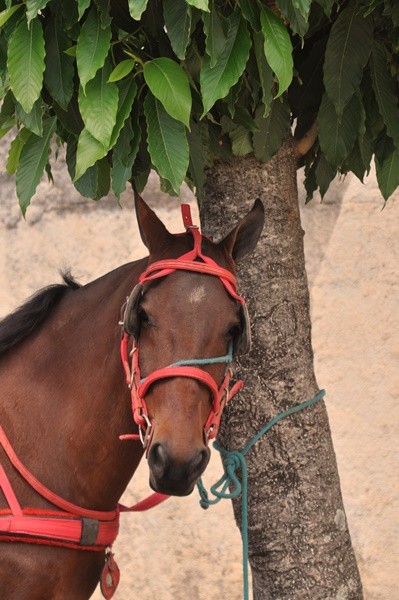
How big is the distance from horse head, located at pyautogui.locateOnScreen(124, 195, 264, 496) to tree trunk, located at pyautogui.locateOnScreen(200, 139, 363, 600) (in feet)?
1.16

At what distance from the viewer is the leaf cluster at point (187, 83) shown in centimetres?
220

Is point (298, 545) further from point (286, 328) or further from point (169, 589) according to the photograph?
point (169, 589)

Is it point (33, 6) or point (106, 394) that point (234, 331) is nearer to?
point (106, 394)

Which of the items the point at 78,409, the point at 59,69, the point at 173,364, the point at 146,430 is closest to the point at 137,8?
the point at 59,69

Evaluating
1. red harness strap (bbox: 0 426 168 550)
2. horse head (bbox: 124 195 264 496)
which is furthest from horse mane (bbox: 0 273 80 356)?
horse head (bbox: 124 195 264 496)

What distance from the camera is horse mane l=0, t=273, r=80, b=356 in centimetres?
276

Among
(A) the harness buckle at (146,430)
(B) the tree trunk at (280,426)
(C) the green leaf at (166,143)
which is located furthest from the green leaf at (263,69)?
(A) the harness buckle at (146,430)

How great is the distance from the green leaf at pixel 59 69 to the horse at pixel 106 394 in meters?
0.35

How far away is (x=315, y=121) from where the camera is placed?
2.96m

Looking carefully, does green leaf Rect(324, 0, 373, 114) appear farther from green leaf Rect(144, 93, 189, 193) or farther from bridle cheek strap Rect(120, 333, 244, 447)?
bridle cheek strap Rect(120, 333, 244, 447)

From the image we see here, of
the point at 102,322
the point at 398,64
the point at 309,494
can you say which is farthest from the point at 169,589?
the point at 398,64

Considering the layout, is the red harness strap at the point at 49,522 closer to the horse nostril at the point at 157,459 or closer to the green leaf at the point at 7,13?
the horse nostril at the point at 157,459

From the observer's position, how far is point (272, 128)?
277cm

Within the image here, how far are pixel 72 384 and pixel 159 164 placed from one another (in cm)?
69
